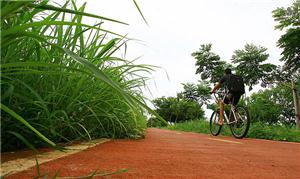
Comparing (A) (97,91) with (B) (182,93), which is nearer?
(A) (97,91)

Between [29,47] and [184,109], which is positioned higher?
[184,109]

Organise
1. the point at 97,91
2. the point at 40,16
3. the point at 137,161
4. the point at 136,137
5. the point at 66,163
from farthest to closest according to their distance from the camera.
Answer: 1. the point at 136,137
2. the point at 97,91
3. the point at 40,16
4. the point at 137,161
5. the point at 66,163

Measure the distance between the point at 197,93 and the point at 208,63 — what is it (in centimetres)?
402

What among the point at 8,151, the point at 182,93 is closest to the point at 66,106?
the point at 8,151

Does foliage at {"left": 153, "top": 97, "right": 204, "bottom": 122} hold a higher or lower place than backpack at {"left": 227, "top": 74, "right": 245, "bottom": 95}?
higher

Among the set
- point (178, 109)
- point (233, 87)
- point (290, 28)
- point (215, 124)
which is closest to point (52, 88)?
point (233, 87)

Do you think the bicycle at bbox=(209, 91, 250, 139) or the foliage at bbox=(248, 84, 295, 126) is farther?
the foliage at bbox=(248, 84, 295, 126)

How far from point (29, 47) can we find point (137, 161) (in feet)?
2.73

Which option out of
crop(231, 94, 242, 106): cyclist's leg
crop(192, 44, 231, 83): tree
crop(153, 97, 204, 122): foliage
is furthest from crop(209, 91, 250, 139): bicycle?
crop(192, 44, 231, 83): tree

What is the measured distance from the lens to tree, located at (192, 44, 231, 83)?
1350 inches

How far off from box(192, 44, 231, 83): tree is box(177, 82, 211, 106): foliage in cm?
135

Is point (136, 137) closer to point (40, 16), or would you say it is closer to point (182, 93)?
point (40, 16)

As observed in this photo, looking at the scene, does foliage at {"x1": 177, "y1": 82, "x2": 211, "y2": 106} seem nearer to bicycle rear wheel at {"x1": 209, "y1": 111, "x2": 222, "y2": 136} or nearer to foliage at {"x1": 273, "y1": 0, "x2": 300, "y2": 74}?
foliage at {"x1": 273, "y1": 0, "x2": 300, "y2": 74}

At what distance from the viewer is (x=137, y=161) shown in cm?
185
